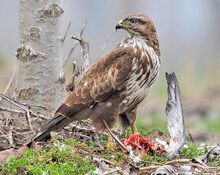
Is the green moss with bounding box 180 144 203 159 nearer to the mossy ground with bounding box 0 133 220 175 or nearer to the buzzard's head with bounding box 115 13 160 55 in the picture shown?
the mossy ground with bounding box 0 133 220 175

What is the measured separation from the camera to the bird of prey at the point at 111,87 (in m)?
8.39

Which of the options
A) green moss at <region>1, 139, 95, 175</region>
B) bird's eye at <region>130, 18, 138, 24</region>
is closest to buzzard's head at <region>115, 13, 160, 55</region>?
bird's eye at <region>130, 18, 138, 24</region>

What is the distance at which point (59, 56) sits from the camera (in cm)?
935

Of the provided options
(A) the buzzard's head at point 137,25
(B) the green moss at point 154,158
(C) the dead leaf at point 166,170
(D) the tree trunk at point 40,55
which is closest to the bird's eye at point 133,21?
(A) the buzzard's head at point 137,25

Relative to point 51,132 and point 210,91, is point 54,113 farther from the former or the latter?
point 210,91

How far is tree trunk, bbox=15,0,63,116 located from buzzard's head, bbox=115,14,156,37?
0.87 meters

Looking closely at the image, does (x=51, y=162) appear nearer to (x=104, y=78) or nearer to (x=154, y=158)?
(x=154, y=158)

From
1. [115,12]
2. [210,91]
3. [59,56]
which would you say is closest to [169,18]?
[115,12]

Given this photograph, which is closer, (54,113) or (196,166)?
(196,166)

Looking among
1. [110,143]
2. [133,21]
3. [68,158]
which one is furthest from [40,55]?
[68,158]

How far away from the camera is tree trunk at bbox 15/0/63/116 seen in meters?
9.16

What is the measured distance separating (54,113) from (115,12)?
23.2m

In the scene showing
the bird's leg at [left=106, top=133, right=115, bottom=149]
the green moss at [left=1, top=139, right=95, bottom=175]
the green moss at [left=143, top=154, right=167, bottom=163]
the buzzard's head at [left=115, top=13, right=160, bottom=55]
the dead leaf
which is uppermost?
Result: the buzzard's head at [left=115, top=13, right=160, bottom=55]

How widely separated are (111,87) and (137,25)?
2.42ft
